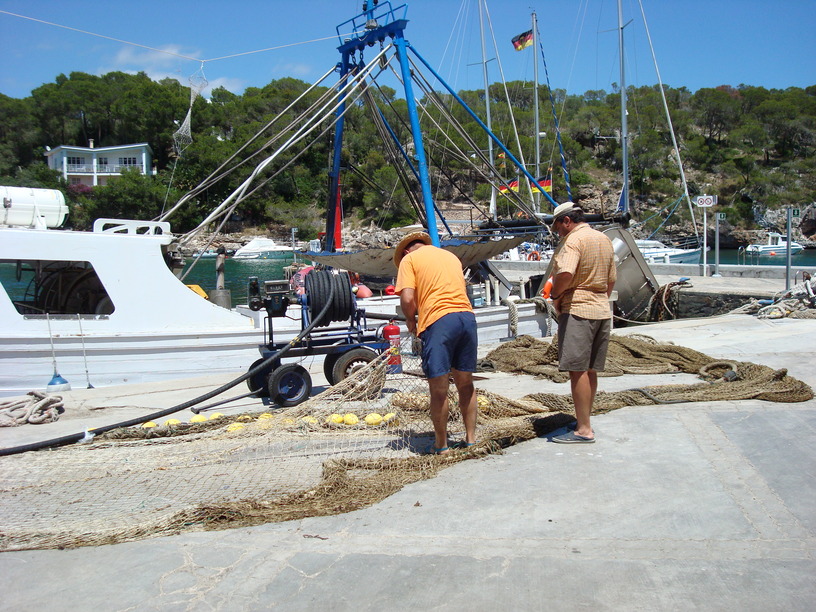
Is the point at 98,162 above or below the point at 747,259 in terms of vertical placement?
above

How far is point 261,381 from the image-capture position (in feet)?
25.1

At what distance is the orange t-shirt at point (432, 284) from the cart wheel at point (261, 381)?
10.8 ft

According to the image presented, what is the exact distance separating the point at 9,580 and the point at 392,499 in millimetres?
1834

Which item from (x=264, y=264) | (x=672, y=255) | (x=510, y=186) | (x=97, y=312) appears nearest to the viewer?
(x=97, y=312)

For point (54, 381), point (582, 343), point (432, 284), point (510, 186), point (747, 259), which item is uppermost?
point (510, 186)

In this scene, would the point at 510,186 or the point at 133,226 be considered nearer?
the point at 133,226

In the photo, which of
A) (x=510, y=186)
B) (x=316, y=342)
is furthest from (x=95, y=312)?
(x=510, y=186)

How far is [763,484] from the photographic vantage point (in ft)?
12.0

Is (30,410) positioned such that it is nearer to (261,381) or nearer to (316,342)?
(261,381)

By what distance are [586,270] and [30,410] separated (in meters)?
5.40

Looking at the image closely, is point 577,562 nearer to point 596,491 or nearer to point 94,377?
point 596,491

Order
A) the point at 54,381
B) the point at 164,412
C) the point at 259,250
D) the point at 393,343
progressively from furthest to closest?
1. the point at 259,250
2. the point at 54,381
3. the point at 393,343
4. the point at 164,412

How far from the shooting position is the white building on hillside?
73.3 metres

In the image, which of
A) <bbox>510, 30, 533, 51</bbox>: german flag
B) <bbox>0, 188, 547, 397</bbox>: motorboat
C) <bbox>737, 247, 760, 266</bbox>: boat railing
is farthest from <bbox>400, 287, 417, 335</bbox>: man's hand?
<bbox>737, 247, 760, 266</bbox>: boat railing
